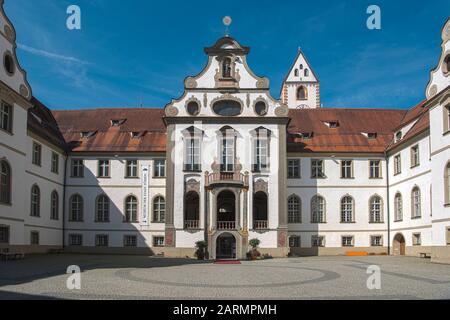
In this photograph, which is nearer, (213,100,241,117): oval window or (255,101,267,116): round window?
(255,101,267,116): round window

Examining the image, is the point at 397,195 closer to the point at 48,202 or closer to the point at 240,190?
the point at 240,190

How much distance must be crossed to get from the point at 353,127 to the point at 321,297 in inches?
1331

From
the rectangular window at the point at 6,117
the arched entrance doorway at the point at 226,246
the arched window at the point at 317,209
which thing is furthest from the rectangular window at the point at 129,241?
the rectangular window at the point at 6,117

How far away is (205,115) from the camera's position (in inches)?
1586

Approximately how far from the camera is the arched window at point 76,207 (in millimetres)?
44312

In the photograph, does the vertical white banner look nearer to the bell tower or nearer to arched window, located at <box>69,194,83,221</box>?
arched window, located at <box>69,194,83,221</box>

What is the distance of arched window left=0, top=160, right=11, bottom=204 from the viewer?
32031 millimetres

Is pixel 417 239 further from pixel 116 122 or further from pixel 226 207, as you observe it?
pixel 116 122

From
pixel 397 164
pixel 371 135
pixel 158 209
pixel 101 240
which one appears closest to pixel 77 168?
pixel 101 240

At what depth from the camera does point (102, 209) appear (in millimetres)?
44531

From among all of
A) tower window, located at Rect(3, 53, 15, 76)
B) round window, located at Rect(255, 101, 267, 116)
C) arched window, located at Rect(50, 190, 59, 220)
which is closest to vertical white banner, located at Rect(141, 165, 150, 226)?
arched window, located at Rect(50, 190, 59, 220)

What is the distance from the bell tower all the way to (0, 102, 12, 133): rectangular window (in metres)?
41.2

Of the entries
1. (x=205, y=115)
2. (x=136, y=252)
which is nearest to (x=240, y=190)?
(x=205, y=115)

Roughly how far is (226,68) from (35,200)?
16.7 m
